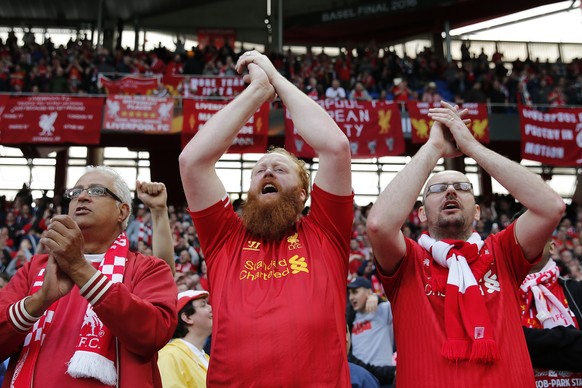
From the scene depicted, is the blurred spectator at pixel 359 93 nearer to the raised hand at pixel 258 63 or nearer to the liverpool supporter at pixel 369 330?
the liverpool supporter at pixel 369 330

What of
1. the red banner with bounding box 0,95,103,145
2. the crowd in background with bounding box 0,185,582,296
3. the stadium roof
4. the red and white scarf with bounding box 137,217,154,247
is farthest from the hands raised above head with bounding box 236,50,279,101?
the stadium roof

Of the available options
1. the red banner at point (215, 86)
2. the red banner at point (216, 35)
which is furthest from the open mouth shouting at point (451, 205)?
the red banner at point (216, 35)

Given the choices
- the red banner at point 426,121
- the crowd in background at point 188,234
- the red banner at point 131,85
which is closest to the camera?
the crowd in background at point 188,234

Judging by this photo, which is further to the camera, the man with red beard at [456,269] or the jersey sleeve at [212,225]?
the jersey sleeve at [212,225]

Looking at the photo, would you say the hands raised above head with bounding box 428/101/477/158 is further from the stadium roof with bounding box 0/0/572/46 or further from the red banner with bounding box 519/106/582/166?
the stadium roof with bounding box 0/0/572/46

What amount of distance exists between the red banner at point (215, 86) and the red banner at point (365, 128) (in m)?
1.94

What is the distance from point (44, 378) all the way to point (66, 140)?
1185cm

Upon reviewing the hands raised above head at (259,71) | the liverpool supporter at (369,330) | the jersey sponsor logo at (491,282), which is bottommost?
A: the liverpool supporter at (369,330)

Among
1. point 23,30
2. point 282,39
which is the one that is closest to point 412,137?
point 282,39

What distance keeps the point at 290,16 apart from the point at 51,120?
35.9 ft

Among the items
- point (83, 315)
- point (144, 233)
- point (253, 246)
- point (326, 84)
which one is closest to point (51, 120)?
point (144, 233)

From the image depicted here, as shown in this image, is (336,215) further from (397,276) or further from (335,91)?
(335,91)

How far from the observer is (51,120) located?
13375mm

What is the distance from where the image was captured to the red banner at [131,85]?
14.1m
